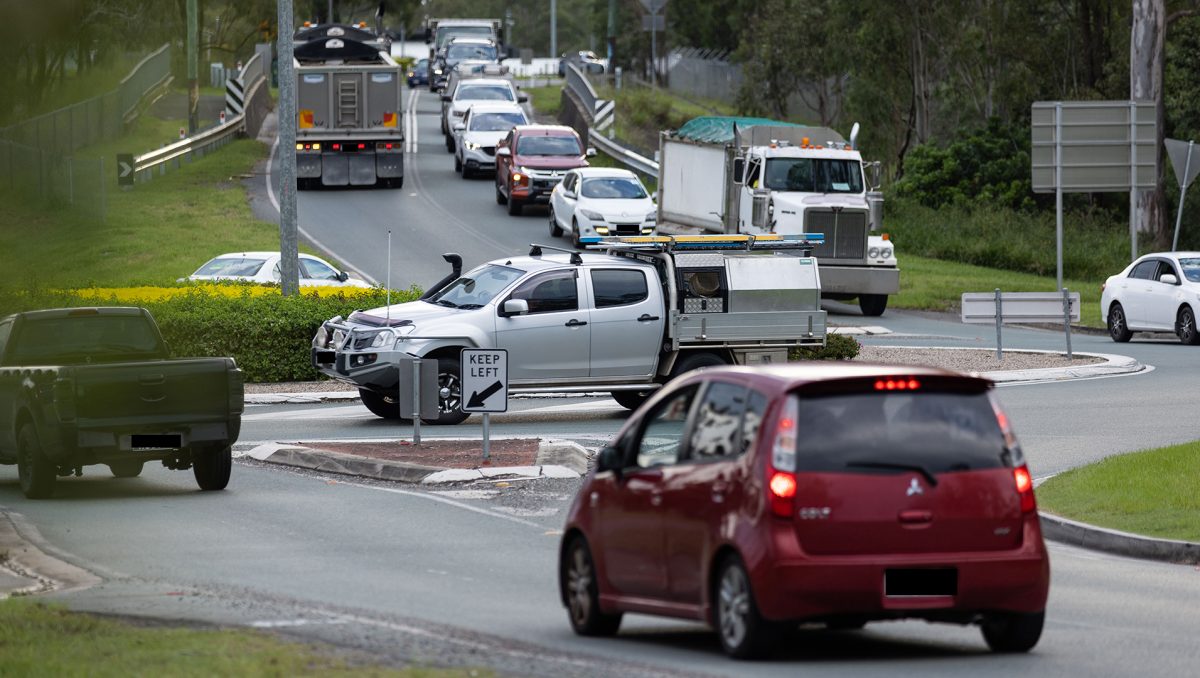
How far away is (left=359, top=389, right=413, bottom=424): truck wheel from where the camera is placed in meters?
22.7

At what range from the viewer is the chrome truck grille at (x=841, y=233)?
3456 cm

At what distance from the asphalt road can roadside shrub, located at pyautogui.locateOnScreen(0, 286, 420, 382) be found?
181cm

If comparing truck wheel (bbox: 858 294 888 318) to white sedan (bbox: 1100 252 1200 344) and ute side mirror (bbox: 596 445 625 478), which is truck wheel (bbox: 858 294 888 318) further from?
ute side mirror (bbox: 596 445 625 478)

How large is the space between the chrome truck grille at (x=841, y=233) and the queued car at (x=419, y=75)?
6189 cm

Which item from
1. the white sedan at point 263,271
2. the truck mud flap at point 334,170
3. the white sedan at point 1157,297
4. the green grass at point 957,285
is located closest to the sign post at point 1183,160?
the green grass at point 957,285

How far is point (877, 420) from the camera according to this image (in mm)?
8375

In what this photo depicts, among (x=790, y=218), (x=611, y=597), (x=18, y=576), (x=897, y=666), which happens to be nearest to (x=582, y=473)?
(x=18, y=576)

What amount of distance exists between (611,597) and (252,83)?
62.0m

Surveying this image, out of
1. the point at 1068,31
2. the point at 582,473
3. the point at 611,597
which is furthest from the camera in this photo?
the point at 1068,31

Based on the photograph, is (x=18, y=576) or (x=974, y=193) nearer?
(x=18, y=576)

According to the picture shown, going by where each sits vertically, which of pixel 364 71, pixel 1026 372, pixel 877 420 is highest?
pixel 364 71

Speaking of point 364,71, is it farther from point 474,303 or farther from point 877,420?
point 877,420

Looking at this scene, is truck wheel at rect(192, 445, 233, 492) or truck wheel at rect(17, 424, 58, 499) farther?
truck wheel at rect(192, 445, 233, 492)

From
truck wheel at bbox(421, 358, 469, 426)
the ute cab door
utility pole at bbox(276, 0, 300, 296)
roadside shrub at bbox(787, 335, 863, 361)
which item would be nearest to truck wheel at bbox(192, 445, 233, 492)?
truck wheel at bbox(421, 358, 469, 426)
